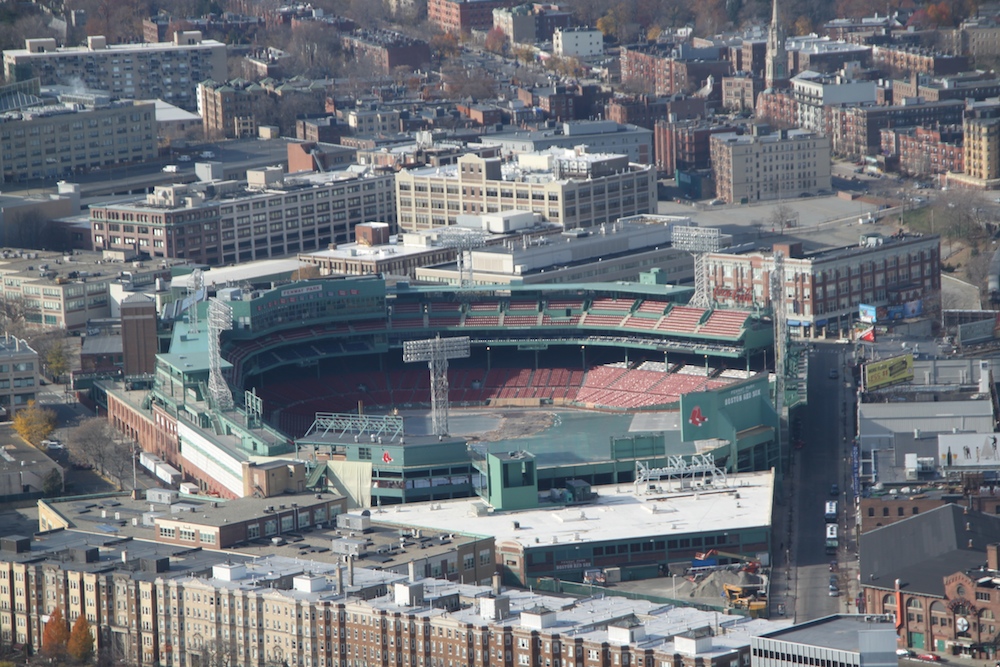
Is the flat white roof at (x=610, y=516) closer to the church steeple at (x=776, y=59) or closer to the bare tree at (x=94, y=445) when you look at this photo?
the bare tree at (x=94, y=445)

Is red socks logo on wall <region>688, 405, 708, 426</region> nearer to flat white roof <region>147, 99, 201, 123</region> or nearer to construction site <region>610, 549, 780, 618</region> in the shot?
construction site <region>610, 549, 780, 618</region>

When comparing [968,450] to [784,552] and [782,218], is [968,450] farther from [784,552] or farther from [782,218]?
[782,218]

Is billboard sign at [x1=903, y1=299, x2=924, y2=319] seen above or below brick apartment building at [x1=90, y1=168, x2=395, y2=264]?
below

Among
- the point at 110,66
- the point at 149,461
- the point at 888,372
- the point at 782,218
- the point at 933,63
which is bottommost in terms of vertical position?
the point at 149,461

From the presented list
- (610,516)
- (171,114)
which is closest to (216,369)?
(610,516)

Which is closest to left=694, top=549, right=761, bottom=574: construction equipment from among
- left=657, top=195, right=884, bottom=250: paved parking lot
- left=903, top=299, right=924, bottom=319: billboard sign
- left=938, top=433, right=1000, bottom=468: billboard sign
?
left=938, top=433, right=1000, bottom=468: billboard sign

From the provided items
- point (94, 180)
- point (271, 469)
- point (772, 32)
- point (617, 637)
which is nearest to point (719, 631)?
point (617, 637)
